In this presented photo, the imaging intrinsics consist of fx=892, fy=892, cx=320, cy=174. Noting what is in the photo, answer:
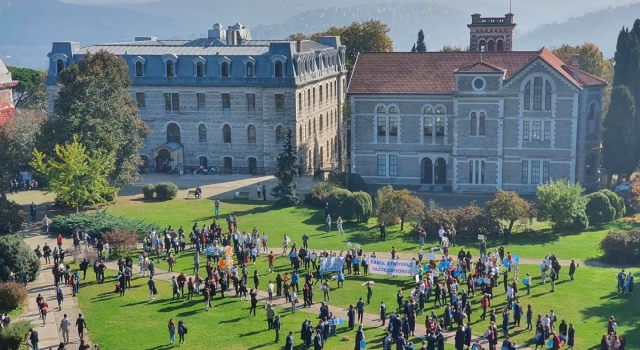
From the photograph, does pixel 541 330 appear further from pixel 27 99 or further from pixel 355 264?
pixel 27 99

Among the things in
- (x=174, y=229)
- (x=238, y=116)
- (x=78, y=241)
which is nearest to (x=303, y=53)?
(x=238, y=116)

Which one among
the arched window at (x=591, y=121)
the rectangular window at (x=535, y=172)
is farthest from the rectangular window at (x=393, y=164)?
the arched window at (x=591, y=121)

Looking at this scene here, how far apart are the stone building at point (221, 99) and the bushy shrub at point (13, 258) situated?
32.7m

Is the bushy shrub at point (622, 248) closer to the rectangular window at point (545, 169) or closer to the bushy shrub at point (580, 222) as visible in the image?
the bushy shrub at point (580, 222)

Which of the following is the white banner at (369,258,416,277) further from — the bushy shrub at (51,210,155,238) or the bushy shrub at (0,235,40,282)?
the bushy shrub at (0,235,40,282)

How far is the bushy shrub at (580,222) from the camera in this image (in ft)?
195

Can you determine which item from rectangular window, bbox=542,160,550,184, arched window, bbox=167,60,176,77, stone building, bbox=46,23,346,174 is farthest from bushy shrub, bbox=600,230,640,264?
arched window, bbox=167,60,176,77

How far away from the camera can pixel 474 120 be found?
72.5m

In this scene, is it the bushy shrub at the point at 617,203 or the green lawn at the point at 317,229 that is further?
the bushy shrub at the point at 617,203

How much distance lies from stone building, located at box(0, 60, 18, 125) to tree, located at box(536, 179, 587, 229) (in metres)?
48.9

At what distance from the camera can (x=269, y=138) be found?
7950 cm

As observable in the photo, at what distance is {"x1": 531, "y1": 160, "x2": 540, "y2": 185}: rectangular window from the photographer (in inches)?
2832

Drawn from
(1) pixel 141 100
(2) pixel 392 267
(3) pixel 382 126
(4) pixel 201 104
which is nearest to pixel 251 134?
(4) pixel 201 104

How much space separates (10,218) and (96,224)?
6.00 meters
